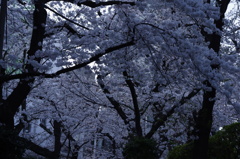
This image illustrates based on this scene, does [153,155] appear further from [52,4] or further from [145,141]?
[52,4]

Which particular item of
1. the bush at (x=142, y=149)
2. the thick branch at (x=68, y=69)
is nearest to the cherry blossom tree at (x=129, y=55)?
the thick branch at (x=68, y=69)

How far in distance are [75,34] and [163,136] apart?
6.63 m

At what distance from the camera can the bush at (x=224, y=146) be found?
9773 millimetres

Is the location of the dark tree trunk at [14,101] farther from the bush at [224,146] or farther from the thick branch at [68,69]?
the bush at [224,146]

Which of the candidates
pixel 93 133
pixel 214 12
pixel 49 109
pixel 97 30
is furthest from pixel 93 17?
pixel 93 133

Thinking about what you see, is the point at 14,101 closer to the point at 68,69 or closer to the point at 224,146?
the point at 68,69

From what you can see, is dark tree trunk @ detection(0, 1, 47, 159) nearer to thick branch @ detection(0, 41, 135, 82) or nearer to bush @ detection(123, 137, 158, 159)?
thick branch @ detection(0, 41, 135, 82)

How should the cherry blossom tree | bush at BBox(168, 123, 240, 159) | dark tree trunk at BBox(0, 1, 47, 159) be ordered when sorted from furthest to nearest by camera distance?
bush at BBox(168, 123, 240, 159) → dark tree trunk at BBox(0, 1, 47, 159) → the cherry blossom tree

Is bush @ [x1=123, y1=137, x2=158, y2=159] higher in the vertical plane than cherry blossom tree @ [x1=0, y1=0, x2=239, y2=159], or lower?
lower

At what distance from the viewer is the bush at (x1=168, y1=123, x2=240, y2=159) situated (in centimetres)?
977

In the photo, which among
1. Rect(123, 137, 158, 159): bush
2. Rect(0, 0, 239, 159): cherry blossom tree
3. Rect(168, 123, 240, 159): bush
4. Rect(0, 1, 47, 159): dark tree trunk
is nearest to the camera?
Rect(0, 0, 239, 159): cherry blossom tree

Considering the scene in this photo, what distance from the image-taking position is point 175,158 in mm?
10148

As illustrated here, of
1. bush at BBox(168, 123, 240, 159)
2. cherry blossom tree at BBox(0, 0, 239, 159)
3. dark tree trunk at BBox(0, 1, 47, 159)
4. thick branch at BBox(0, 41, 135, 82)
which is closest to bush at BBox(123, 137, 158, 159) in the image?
bush at BBox(168, 123, 240, 159)

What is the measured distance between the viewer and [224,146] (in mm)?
9812
